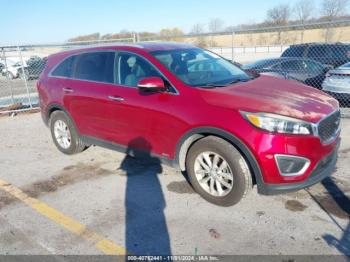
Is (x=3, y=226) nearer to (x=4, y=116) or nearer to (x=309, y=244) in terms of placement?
(x=309, y=244)

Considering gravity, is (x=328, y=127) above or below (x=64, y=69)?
below

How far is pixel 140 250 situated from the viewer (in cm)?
311

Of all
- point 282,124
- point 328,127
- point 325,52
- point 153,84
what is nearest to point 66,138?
point 153,84

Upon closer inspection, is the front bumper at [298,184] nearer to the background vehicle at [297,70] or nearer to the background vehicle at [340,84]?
the background vehicle at [340,84]

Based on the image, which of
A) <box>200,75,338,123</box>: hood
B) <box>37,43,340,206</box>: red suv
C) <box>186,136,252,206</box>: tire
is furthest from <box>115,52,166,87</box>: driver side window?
<box>186,136,252,206</box>: tire

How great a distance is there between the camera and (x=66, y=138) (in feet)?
19.1

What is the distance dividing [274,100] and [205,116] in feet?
2.47

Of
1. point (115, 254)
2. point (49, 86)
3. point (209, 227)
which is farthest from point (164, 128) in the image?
point (49, 86)

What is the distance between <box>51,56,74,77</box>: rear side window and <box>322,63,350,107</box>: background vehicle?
5.94 m

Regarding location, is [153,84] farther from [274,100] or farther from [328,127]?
[328,127]

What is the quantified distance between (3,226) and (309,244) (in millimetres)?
3121

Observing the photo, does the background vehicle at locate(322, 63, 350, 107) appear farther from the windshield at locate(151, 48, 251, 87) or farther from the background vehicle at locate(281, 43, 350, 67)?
the background vehicle at locate(281, 43, 350, 67)

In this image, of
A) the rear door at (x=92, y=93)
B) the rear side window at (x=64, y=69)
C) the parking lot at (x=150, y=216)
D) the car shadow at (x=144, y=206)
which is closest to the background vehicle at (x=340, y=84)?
the parking lot at (x=150, y=216)

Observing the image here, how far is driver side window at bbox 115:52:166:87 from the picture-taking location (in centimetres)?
433
